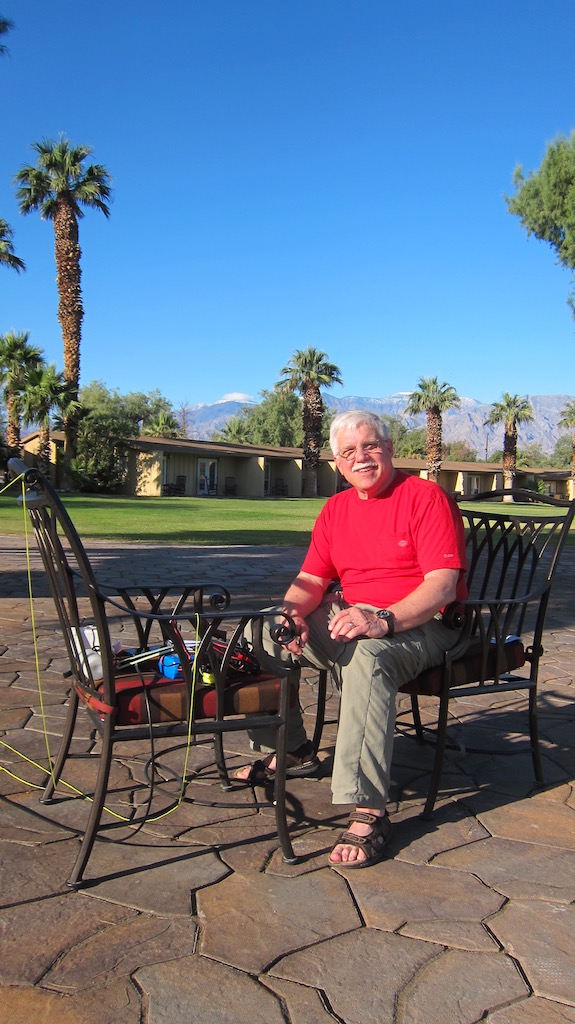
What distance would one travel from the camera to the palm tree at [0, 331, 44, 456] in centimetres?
3438

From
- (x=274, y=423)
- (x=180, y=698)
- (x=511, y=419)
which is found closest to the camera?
(x=180, y=698)

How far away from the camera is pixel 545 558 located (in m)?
14.0

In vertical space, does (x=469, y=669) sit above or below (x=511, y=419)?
below

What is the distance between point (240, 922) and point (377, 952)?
1.25 ft

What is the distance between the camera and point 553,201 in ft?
80.6

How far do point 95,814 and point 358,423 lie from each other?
1651mm

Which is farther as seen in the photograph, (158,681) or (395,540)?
(395,540)

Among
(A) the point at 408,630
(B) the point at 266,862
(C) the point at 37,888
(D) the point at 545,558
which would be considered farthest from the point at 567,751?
(D) the point at 545,558

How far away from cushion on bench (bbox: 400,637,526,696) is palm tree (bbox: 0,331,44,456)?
3436 centimetres

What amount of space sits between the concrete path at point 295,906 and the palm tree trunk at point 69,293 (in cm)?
3458

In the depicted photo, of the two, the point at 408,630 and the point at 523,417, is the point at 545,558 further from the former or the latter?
the point at 523,417

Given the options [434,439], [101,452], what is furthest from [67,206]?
[434,439]

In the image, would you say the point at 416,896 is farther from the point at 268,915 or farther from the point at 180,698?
the point at 180,698

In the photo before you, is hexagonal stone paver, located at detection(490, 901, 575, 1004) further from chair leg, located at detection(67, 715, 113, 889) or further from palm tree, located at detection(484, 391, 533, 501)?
palm tree, located at detection(484, 391, 533, 501)
